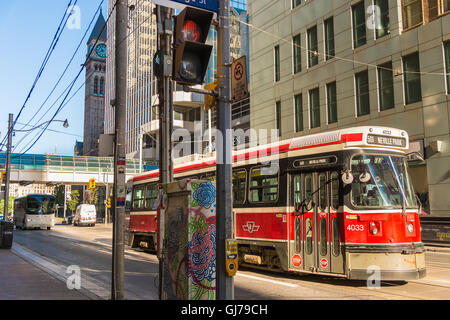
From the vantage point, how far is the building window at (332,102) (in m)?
27.6

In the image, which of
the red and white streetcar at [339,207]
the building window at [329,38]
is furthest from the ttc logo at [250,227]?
the building window at [329,38]

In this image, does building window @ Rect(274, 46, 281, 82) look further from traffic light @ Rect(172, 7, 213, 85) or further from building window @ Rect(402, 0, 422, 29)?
traffic light @ Rect(172, 7, 213, 85)

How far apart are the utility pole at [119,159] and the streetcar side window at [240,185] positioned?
4348mm

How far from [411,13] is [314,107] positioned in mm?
8240

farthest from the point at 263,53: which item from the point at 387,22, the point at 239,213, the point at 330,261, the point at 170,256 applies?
the point at 170,256

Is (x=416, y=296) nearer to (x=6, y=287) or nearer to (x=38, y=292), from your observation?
(x=38, y=292)

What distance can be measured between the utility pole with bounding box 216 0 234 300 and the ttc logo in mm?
6156

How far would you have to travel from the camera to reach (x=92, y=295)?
8.91 meters

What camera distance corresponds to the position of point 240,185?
1252cm

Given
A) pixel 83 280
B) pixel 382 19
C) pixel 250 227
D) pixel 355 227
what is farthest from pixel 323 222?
pixel 382 19

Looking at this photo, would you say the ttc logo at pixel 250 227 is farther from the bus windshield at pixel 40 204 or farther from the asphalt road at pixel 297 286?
the bus windshield at pixel 40 204

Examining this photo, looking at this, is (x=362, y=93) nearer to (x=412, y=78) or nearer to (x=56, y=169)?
(x=412, y=78)

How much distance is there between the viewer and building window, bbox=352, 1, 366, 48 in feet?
84.9

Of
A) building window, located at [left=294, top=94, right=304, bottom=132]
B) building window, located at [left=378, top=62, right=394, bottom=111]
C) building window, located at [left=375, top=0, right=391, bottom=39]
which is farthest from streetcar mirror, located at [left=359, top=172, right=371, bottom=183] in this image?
building window, located at [left=294, top=94, right=304, bottom=132]
